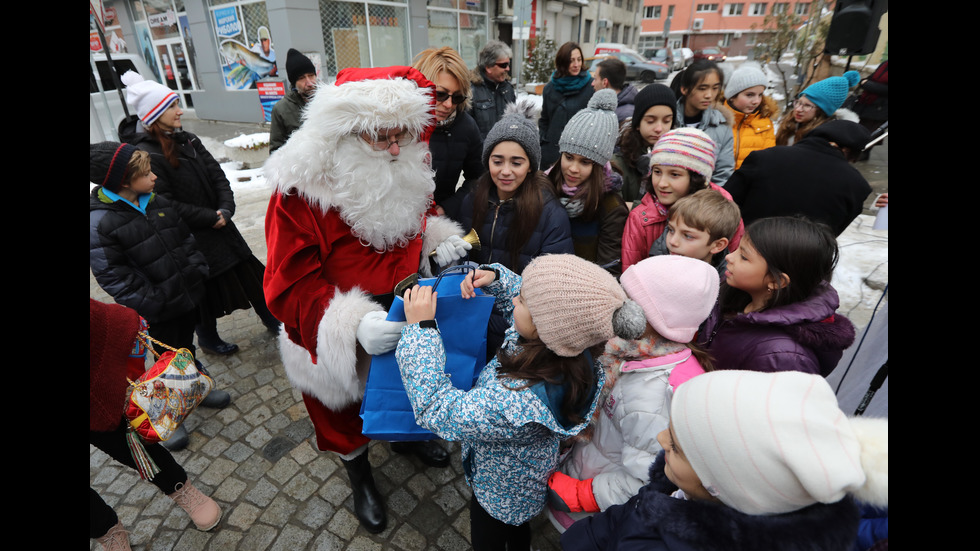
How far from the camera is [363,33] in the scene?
38.1 ft

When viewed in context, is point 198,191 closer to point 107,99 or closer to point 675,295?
point 675,295

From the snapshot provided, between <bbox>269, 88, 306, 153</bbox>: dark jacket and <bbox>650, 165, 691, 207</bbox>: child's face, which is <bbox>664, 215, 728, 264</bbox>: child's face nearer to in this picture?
<bbox>650, 165, 691, 207</bbox>: child's face

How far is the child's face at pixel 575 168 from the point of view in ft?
8.36

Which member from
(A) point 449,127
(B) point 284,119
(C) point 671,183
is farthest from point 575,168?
(B) point 284,119

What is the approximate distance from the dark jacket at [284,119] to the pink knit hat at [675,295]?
13.4 ft

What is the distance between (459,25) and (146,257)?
14.8 m

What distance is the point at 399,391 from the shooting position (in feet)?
5.53

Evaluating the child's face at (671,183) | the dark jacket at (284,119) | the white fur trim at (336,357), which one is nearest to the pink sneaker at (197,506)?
the white fur trim at (336,357)

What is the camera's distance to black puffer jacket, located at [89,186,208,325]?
2318 millimetres

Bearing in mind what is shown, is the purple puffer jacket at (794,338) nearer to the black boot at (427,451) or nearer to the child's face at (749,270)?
the child's face at (749,270)

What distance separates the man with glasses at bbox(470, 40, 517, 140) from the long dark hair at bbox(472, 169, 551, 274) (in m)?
2.38

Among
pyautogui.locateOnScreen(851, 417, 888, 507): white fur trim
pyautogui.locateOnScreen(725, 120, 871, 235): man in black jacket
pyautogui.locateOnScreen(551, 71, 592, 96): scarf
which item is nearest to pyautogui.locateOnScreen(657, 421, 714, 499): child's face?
pyautogui.locateOnScreen(851, 417, 888, 507): white fur trim
